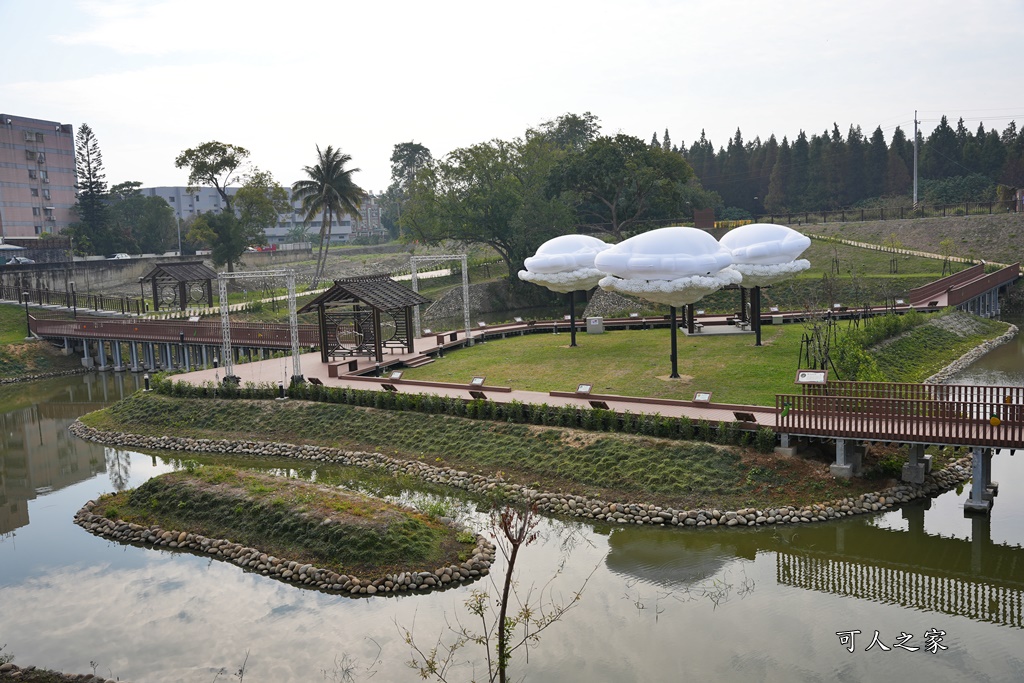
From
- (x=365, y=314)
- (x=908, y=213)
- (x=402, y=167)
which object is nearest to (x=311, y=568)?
(x=365, y=314)

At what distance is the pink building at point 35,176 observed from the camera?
80.4 m

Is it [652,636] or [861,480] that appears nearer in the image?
[652,636]

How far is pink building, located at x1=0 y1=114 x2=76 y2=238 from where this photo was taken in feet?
264

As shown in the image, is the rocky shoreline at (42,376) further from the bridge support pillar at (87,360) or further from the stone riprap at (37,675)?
the stone riprap at (37,675)

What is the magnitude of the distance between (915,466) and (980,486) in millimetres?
1489

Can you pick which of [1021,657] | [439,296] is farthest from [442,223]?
[1021,657]

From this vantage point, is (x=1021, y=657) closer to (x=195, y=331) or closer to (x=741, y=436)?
(x=741, y=436)

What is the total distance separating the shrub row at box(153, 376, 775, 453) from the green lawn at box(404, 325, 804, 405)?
10.7ft

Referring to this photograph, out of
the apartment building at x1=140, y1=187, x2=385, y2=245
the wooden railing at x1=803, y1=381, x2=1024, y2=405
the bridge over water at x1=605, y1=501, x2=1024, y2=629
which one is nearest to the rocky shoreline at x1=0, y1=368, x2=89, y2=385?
the bridge over water at x1=605, y1=501, x2=1024, y2=629

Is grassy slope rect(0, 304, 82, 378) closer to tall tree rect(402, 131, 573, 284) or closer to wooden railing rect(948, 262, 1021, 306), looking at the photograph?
tall tree rect(402, 131, 573, 284)

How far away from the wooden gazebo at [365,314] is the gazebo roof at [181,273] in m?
20.6

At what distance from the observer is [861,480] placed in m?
20.9

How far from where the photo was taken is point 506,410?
26.0 meters

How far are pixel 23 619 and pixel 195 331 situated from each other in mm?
26607
